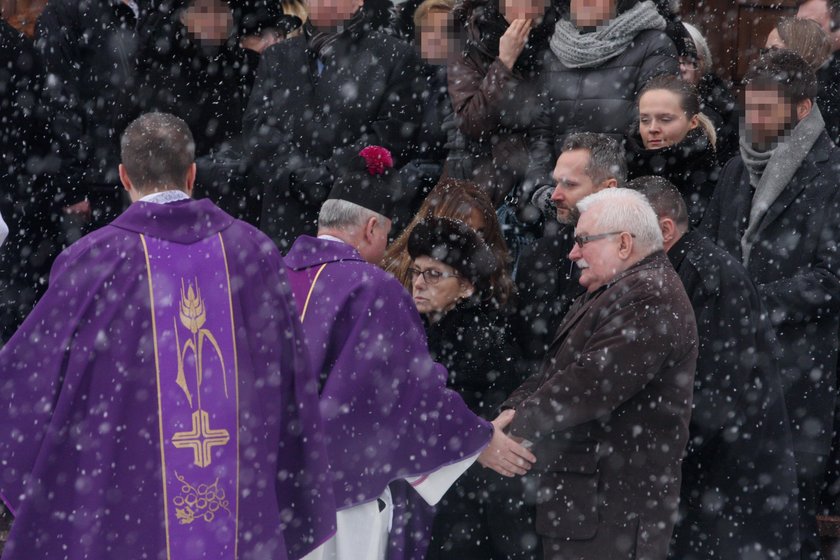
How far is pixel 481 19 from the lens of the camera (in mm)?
6988

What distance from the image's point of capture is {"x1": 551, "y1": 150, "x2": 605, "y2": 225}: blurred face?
6.20 m

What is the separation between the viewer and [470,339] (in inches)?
241

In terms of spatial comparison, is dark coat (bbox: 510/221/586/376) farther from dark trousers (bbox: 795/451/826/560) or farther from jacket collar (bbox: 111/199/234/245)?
jacket collar (bbox: 111/199/234/245)

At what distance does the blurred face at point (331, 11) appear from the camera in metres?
7.13

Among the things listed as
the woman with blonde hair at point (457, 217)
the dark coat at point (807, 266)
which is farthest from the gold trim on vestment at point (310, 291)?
the dark coat at point (807, 266)

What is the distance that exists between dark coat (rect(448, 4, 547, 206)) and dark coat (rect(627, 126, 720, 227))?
1.87ft

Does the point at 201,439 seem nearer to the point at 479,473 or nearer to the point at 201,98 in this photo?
the point at 479,473

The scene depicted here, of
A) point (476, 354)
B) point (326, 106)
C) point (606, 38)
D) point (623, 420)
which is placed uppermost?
point (606, 38)

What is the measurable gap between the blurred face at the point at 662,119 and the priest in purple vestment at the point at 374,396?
1.50 meters

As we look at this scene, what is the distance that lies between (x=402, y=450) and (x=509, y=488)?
24.9 inches

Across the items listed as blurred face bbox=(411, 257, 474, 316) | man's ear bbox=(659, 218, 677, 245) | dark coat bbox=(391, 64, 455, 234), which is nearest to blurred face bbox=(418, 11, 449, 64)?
dark coat bbox=(391, 64, 455, 234)

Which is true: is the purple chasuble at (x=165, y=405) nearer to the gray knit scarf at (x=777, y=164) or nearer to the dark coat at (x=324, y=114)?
the dark coat at (x=324, y=114)

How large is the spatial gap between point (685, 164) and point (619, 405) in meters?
1.50

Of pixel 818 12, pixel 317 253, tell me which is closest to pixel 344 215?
pixel 317 253
